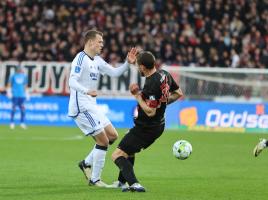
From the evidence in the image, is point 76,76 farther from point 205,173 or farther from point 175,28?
point 175,28

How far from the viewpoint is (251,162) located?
16.4 metres

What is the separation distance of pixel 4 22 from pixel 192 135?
11.5 metres

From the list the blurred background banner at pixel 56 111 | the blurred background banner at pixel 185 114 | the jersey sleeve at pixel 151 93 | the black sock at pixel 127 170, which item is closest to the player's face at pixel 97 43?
the jersey sleeve at pixel 151 93

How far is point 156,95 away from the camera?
1061 centimetres

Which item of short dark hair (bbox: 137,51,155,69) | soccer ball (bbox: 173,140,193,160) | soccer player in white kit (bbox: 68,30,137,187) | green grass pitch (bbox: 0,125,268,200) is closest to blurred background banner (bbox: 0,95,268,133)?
green grass pitch (bbox: 0,125,268,200)

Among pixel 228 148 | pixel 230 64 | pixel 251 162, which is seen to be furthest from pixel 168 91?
pixel 230 64

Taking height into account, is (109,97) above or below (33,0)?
below

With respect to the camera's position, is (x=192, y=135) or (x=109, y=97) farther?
(x=109, y=97)

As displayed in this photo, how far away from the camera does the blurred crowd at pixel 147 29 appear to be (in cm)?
3030

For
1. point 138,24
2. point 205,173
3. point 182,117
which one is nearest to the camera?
point 205,173

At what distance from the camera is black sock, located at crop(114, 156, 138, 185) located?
10.7 m

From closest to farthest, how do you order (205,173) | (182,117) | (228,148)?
1. (205,173)
2. (228,148)
3. (182,117)

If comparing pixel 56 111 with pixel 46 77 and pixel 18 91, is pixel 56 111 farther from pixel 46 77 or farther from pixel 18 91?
pixel 18 91

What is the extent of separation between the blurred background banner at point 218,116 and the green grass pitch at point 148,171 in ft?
10.8
